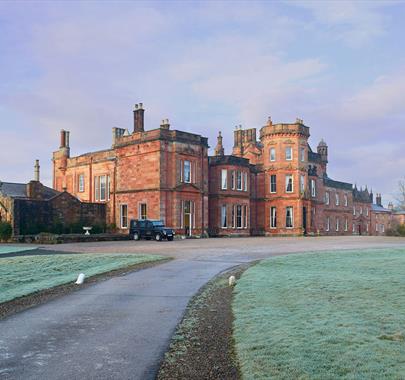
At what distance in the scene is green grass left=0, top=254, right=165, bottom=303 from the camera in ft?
45.0

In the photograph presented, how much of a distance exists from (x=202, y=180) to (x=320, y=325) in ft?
130

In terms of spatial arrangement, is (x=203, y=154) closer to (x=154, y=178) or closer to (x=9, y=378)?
(x=154, y=178)

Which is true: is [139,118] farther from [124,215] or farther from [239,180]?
[239,180]

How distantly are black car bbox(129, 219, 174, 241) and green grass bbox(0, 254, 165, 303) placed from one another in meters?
17.2

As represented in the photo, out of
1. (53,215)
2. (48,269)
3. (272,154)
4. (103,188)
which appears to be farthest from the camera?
(272,154)

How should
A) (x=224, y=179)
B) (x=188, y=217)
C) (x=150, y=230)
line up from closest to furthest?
(x=150, y=230)
(x=188, y=217)
(x=224, y=179)

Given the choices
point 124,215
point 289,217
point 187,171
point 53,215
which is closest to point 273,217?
point 289,217

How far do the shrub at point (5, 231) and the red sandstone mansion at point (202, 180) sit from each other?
36.5 ft

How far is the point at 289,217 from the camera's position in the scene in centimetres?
5450

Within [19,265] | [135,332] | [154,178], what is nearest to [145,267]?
[19,265]

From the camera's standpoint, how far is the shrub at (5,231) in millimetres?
38438

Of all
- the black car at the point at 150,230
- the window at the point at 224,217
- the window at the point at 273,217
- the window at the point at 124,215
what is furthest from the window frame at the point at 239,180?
the black car at the point at 150,230

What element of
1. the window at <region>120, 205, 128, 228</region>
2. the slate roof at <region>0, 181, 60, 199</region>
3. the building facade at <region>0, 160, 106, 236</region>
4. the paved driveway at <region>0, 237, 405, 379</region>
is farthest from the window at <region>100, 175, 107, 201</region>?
the paved driveway at <region>0, 237, 405, 379</region>

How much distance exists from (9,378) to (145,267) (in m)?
12.4
